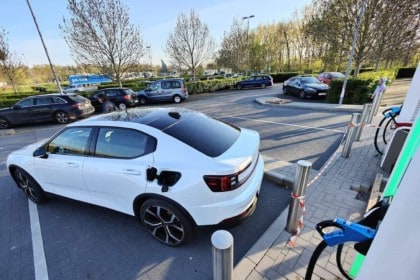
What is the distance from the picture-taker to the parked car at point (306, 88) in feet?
45.0

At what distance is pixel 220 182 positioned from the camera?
7.55 feet

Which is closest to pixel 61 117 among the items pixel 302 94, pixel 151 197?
pixel 151 197

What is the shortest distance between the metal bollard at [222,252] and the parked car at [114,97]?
47.5 feet

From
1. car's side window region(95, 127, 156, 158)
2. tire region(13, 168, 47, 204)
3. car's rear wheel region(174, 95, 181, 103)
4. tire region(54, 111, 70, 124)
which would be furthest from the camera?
car's rear wheel region(174, 95, 181, 103)

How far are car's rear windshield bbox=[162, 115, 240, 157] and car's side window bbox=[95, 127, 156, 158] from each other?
11.7 inches

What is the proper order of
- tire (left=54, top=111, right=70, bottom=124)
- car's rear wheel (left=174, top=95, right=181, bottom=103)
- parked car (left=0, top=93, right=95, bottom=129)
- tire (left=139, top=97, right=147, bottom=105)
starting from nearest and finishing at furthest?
parked car (left=0, top=93, right=95, bottom=129)
tire (left=54, top=111, right=70, bottom=124)
tire (left=139, top=97, right=147, bottom=105)
car's rear wheel (left=174, top=95, right=181, bottom=103)

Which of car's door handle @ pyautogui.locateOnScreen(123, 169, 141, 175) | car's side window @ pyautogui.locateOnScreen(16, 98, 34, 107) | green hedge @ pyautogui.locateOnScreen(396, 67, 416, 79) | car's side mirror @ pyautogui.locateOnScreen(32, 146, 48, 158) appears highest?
car's door handle @ pyautogui.locateOnScreen(123, 169, 141, 175)

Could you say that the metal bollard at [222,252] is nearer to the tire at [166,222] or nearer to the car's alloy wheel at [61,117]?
the tire at [166,222]

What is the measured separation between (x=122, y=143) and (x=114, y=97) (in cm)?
1327

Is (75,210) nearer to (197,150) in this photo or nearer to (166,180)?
(166,180)

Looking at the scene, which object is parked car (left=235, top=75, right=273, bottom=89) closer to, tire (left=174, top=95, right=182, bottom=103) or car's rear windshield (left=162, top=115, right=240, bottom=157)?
tire (left=174, top=95, right=182, bottom=103)

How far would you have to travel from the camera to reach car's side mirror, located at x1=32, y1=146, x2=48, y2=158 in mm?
3352

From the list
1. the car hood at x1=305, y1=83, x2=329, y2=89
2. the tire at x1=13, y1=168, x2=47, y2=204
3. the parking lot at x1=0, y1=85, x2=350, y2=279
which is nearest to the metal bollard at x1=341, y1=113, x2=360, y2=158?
the parking lot at x1=0, y1=85, x2=350, y2=279

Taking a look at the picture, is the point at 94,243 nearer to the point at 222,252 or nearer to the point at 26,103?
the point at 222,252
